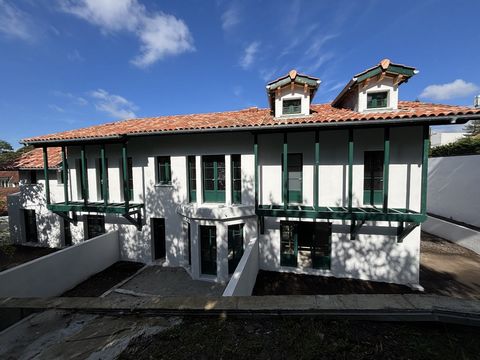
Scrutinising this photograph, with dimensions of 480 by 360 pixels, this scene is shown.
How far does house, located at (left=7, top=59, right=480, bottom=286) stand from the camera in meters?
7.36

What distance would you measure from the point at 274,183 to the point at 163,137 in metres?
5.48

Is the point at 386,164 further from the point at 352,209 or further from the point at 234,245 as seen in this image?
the point at 234,245

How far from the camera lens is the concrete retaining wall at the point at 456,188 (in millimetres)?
11238

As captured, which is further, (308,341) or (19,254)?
(19,254)

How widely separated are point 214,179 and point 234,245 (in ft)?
9.73

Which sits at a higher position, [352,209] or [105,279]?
[352,209]

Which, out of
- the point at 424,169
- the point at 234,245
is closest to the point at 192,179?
the point at 234,245

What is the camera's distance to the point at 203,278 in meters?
8.41

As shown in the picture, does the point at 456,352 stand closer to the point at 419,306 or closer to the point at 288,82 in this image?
the point at 419,306

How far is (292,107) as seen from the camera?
887 centimetres

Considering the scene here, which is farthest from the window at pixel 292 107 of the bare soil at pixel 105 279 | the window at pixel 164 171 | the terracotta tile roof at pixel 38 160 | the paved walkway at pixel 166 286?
the terracotta tile roof at pixel 38 160

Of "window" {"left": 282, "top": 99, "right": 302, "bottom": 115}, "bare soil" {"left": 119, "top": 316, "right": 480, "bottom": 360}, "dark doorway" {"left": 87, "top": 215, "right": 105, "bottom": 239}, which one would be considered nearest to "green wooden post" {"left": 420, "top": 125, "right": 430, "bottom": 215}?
"window" {"left": 282, "top": 99, "right": 302, "bottom": 115}

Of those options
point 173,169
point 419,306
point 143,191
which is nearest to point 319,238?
point 419,306

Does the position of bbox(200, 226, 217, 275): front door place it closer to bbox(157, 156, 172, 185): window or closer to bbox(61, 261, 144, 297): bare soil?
bbox(157, 156, 172, 185): window
